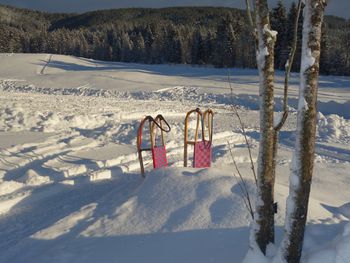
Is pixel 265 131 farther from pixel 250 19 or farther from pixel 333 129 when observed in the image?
pixel 333 129

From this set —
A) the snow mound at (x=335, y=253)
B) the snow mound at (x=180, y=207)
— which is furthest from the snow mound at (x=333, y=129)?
the snow mound at (x=335, y=253)

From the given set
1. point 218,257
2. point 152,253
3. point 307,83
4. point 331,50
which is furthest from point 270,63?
point 331,50

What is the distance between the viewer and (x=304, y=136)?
3.43 m

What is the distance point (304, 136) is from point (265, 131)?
408 millimetres

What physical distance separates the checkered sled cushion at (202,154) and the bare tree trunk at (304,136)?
4896mm

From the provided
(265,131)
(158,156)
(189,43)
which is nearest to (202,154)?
(158,156)

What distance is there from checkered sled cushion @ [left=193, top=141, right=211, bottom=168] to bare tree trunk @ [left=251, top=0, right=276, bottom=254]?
4.55 m

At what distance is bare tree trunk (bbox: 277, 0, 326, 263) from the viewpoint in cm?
328

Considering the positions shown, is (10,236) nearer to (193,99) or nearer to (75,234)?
(75,234)

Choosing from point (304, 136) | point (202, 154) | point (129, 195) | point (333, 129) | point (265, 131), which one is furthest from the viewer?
point (333, 129)

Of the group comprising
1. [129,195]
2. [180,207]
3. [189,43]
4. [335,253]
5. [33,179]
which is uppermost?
[189,43]

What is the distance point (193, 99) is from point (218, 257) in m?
21.6

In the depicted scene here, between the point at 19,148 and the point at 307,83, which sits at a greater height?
the point at 307,83

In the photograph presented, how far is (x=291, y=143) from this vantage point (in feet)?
40.1
